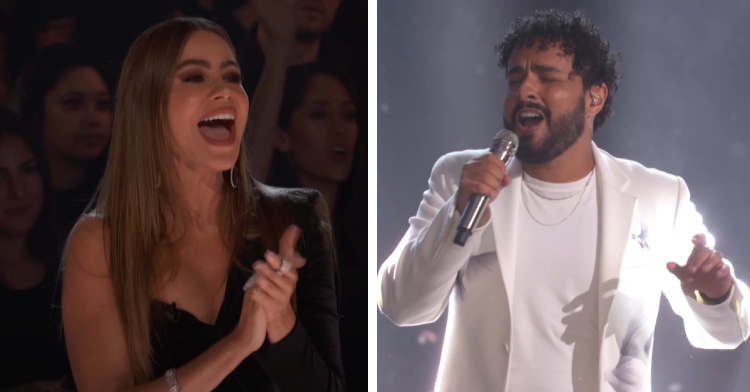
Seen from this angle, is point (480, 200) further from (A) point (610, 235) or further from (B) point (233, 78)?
(B) point (233, 78)

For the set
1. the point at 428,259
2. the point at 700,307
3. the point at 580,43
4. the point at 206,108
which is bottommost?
the point at 700,307

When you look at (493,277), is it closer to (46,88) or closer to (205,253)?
(205,253)

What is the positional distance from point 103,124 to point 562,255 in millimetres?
1656

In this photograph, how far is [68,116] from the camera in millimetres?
2639

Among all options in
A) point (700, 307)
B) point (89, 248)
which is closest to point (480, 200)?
point (700, 307)

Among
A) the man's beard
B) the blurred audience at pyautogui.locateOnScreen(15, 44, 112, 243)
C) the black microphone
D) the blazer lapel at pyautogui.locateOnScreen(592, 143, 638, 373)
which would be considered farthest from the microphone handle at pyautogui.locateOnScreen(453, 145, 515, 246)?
the blurred audience at pyautogui.locateOnScreen(15, 44, 112, 243)

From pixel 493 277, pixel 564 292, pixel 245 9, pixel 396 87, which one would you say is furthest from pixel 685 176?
pixel 245 9

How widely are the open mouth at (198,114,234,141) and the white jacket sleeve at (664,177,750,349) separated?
1.49 meters

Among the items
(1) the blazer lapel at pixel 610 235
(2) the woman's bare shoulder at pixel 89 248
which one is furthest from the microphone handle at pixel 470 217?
(2) the woman's bare shoulder at pixel 89 248

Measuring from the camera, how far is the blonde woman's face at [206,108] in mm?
2055

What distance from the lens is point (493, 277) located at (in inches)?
99.5

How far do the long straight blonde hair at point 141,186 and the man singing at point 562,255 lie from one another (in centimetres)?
86

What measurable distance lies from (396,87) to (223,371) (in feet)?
4.34

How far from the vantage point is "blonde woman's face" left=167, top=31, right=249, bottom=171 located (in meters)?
2.05
